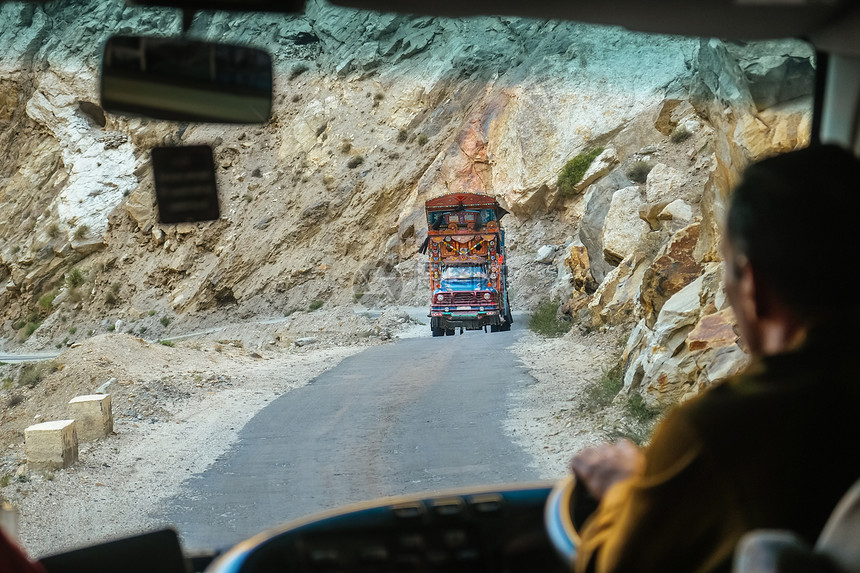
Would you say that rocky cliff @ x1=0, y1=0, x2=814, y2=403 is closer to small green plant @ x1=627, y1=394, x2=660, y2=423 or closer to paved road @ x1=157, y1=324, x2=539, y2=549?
paved road @ x1=157, y1=324, x2=539, y2=549

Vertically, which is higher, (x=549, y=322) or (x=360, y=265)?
(x=549, y=322)

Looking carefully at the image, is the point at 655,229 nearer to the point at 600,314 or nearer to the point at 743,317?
the point at 600,314

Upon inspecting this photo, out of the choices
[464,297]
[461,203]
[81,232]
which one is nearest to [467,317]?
[464,297]

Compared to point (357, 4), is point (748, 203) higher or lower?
lower

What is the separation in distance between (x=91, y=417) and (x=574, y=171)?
107 feet

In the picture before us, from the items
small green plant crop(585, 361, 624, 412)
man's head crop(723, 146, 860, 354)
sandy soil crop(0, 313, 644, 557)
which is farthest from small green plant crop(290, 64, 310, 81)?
man's head crop(723, 146, 860, 354)

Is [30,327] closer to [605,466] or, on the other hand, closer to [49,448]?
[49,448]

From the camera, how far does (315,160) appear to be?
4909 centimetres

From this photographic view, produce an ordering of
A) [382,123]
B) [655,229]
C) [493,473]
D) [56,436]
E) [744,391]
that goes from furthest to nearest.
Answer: [382,123]
[655,229]
[56,436]
[493,473]
[744,391]

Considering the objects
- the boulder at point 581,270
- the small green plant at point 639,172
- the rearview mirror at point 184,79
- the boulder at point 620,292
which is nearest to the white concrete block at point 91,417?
the rearview mirror at point 184,79

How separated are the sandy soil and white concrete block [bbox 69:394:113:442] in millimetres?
184

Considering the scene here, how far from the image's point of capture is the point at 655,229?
18984 millimetres

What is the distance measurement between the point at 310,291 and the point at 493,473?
36.2 meters

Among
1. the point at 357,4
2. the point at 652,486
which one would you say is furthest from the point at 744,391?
the point at 357,4
